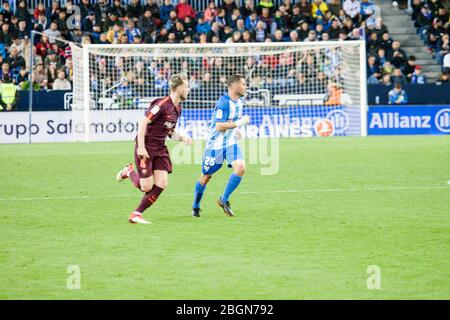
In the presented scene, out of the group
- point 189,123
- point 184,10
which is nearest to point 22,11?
point 184,10

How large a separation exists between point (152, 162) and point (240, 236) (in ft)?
6.16

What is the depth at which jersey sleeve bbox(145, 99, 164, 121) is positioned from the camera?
38.1 feet

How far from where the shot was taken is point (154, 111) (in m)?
11.6

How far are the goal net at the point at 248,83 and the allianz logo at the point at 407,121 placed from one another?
3.74 feet

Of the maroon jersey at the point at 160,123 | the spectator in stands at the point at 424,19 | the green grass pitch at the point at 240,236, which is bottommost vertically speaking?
the green grass pitch at the point at 240,236

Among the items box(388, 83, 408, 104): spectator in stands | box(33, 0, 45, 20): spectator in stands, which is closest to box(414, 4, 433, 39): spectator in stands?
box(388, 83, 408, 104): spectator in stands

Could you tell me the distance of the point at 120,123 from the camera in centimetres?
2889

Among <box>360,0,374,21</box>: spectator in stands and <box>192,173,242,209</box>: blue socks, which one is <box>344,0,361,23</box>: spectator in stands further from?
<box>192,173,242,209</box>: blue socks

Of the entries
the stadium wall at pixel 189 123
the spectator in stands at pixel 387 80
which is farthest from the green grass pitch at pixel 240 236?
the spectator in stands at pixel 387 80

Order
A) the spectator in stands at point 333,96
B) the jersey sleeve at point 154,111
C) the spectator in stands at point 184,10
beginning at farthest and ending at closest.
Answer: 1. the spectator in stands at point 184,10
2. the spectator in stands at point 333,96
3. the jersey sleeve at point 154,111

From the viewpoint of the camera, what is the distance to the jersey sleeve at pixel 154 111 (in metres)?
11.6

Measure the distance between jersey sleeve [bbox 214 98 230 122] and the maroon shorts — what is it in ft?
3.29

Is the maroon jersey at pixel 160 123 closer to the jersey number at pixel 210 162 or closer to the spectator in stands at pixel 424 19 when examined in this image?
the jersey number at pixel 210 162
